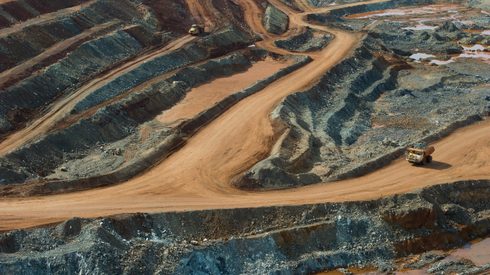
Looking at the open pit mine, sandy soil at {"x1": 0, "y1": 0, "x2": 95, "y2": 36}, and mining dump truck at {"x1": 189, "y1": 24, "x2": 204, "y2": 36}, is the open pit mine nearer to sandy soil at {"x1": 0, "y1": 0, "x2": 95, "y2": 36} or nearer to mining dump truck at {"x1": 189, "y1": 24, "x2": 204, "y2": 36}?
sandy soil at {"x1": 0, "y1": 0, "x2": 95, "y2": 36}

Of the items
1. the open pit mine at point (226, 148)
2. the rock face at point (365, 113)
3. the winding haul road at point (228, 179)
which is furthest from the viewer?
the rock face at point (365, 113)

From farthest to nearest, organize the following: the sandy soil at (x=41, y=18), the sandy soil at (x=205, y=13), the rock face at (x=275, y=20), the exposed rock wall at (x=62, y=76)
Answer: the rock face at (x=275, y=20) < the sandy soil at (x=205, y=13) < the sandy soil at (x=41, y=18) < the exposed rock wall at (x=62, y=76)

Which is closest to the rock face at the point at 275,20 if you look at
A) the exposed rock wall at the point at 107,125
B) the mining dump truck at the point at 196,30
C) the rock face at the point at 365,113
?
the rock face at the point at 365,113

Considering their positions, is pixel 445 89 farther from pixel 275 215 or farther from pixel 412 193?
pixel 275 215

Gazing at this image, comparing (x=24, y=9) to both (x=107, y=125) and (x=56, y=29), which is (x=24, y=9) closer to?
(x=56, y=29)

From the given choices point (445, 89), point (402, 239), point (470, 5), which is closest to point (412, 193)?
point (402, 239)

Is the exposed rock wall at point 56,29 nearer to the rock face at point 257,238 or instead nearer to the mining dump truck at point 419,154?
the rock face at point 257,238
